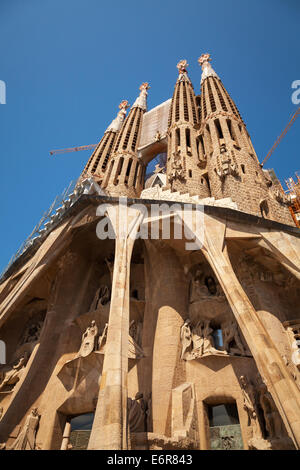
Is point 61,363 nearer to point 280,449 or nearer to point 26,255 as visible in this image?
point 26,255

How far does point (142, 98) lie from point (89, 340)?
25.8 meters

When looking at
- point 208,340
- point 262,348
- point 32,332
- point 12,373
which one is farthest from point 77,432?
point 262,348

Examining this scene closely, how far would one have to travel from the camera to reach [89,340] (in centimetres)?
938

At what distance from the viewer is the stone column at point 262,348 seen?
4.59m

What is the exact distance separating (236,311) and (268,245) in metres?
→ 2.80

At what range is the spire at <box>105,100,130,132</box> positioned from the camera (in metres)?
26.5

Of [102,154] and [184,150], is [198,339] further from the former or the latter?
[102,154]

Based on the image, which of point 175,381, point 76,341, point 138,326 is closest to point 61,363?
point 76,341

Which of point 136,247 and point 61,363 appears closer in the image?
point 61,363

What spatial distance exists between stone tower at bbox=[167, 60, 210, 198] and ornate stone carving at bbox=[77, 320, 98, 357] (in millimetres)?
6820

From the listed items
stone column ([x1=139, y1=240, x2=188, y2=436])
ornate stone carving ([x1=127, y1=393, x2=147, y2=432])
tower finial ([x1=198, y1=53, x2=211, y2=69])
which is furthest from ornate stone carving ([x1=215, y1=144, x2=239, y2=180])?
tower finial ([x1=198, y1=53, x2=211, y2=69])

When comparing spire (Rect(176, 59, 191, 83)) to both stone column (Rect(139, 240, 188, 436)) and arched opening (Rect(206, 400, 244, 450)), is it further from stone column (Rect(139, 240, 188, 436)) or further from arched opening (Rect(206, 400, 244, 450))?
arched opening (Rect(206, 400, 244, 450))

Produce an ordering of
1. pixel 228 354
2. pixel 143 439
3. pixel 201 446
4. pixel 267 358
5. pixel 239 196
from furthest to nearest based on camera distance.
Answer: pixel 239 196 → pixel 228 354 → pixel 201 446 → pixel 143 439 → pixel 267 358

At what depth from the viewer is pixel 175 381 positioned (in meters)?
7.72
